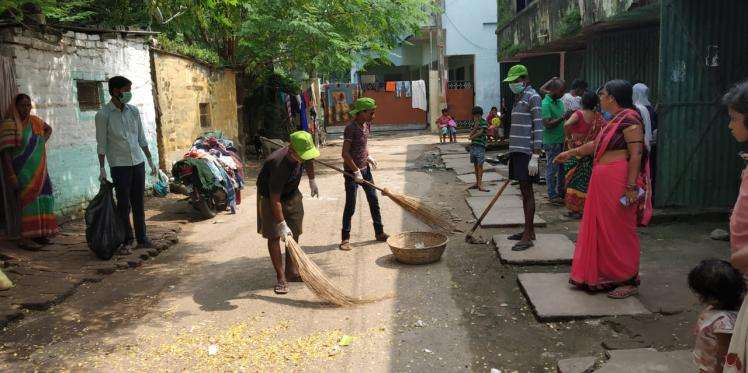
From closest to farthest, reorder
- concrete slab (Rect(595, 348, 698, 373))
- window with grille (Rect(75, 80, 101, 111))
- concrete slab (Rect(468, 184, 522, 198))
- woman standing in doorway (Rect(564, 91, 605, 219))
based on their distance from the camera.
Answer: concrete slab (Rect(595, 348, 698, 373)) < woman standing in doorway (Rect(564, 91, 605, 219)) < window with grille (Rect(75, 80, 101, 111)) < concrete slab (Rect(468, 184, 522, 198))

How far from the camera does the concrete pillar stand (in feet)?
74.5

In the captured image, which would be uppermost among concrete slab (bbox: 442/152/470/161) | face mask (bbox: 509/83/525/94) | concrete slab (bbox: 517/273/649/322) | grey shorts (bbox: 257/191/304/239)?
face mask (bbox: 509/83/525/94)

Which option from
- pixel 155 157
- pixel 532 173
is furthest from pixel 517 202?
pixel 155 157

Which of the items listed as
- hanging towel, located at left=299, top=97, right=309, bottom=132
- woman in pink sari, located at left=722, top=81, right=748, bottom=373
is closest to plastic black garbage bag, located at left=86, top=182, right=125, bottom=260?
woman in pink sari, located at left=722, top=81, right=748, bottom=373

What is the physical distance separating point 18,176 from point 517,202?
6.27 metres

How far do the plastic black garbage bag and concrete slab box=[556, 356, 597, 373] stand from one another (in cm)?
464

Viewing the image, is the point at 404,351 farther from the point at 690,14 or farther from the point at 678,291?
the point at 690,14

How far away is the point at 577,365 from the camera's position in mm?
3293

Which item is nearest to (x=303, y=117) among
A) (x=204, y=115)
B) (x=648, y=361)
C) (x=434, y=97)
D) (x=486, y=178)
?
(x=204, y=115)

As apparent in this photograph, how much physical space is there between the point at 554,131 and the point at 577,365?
15.6ft

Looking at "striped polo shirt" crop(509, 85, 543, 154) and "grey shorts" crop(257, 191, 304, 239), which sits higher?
"striped polo shirt" crop(509, 85, 543, 154)

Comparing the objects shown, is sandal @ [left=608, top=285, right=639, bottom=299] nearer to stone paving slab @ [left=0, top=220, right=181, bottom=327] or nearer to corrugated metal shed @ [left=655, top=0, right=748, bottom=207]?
corrugated metal shed @ [left=655, top=0, right=748, bottom=207]

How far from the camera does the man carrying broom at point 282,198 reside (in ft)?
14.9

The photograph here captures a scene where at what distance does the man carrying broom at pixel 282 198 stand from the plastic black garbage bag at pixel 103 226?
2.04 meters
